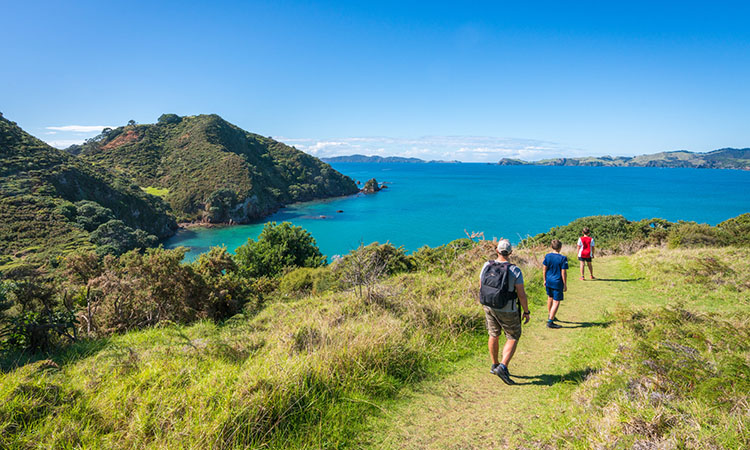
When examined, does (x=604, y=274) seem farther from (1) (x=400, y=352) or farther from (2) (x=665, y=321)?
(1) (x=400, y=352)

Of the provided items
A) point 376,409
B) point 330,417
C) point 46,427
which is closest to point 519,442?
point 376,409

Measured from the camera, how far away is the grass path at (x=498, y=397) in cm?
323

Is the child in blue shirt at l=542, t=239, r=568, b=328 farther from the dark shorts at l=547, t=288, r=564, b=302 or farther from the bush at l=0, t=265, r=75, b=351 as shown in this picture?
the bush at l=0, t=265, r=75, b=351

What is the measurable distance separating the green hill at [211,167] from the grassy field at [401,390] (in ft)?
224

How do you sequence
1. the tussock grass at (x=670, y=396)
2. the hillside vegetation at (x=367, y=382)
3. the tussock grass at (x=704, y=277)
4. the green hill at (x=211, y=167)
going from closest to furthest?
the tussock grass at (x=670, y=396) < the hillside vegetation at (x=367, y=382) < the tussock grass at (x=704, y=277) < the green hill at (x=211, y=167)

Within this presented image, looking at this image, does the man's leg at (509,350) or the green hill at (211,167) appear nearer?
the man's leg at (509,350)

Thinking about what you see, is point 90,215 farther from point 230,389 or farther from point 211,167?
point 230,389

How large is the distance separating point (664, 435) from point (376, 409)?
258 centimetres

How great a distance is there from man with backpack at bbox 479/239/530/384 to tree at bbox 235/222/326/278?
21.2 metres

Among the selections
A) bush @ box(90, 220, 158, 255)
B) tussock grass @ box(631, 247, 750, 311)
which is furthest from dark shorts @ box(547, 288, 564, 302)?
bush @ box(90, 220, 158, 255)

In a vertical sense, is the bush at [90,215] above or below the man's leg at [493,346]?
below

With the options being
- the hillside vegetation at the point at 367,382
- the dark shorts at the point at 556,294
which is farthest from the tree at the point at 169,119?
the dark shorts at the point at 556,294

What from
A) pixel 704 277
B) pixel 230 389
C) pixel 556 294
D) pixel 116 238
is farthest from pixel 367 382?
pixel 116 238

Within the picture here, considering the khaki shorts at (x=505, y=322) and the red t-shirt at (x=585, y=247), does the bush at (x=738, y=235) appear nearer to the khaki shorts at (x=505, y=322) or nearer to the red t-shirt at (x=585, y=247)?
the red t-shirt at (x=585, y=247)
